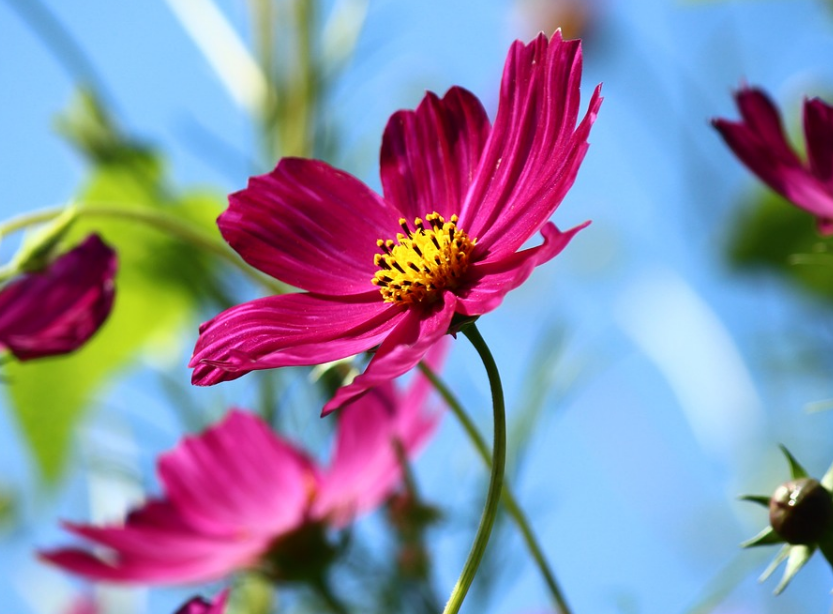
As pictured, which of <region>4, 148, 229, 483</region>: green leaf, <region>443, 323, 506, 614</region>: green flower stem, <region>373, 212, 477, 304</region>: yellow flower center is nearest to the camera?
<region>443, 323, 506, 614</region>: green flower stem

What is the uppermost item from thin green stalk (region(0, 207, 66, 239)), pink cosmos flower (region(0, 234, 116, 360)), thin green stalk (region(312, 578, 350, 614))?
thin green stalk (region(0, 207, 66, 239))

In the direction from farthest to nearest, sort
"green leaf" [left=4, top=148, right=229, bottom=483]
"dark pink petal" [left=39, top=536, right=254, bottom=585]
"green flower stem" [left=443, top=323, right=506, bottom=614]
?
"green leaf" [left=4, top=148, right=229, bottom=483] → "dark pink petal" [left=39, top=536, right=254, bottom=585] → "green flower stem" [left=443, top=323, right=506, bottom=614]

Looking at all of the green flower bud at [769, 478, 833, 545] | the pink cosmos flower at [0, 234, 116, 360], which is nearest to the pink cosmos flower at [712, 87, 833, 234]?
the green flower bud at [769, 478, 833, 545]

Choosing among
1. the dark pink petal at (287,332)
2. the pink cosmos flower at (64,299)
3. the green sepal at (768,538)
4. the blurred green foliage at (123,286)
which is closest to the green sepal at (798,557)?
the green sepal at (768,538)

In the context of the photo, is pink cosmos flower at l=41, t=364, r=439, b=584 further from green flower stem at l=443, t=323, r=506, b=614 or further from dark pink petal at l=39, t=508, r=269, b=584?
green flower stem at l=443, t=323, r=506, b=614

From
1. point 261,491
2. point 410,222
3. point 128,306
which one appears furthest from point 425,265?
point 128,306

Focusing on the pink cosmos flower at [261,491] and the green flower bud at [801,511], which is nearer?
the green flower bud at [801,511]

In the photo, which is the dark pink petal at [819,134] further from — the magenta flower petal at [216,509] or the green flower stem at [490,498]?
the magenta flower petal at [216,509]

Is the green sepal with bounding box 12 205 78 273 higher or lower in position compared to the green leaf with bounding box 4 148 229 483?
lower
